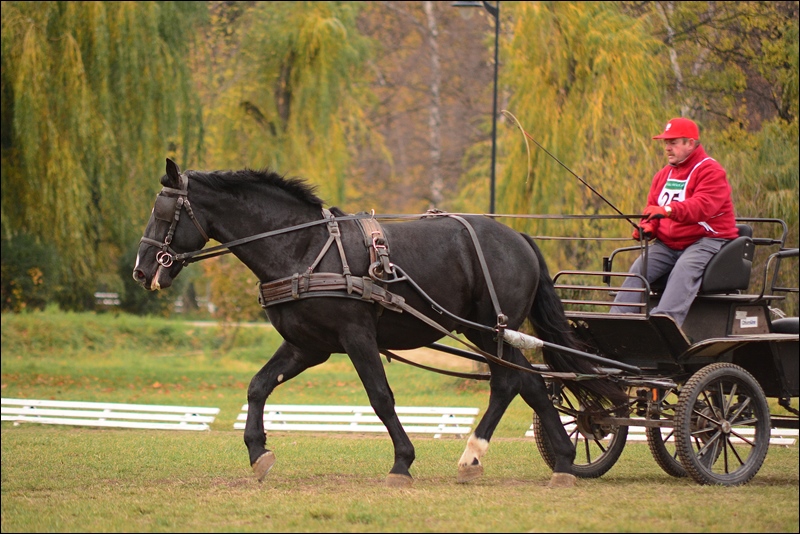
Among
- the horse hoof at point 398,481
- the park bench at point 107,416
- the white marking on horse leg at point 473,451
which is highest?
the white marking on horse leg at point 473,451

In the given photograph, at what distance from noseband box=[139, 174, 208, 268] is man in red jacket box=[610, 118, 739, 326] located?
352cm

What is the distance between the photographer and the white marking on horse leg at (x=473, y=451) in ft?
24.2

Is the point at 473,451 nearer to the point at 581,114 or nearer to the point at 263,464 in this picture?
the point at 263,464

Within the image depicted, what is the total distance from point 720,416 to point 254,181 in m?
A: 4.06

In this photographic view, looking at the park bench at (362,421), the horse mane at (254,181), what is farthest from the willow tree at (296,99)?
the horse mane at (254,181)

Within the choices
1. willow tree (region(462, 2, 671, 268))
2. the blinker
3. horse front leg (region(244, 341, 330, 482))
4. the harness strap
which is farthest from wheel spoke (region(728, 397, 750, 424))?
willow tree (region(462, 2, 671, 268))

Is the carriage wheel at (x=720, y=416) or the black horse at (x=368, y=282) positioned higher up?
the black horse at (x=368, y=282)

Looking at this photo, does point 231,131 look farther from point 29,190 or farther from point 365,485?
point 365,485

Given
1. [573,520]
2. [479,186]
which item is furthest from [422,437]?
[479,186]

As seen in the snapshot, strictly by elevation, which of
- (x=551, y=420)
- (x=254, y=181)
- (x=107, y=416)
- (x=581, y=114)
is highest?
(x=581, y=114)

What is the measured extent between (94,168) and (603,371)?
38.5 ft

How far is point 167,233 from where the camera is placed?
7.14 metres

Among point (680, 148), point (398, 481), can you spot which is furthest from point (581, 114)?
→ point (398, 481)

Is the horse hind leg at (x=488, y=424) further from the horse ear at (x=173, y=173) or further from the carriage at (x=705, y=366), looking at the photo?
the horse ear at (x=173, y=173)
